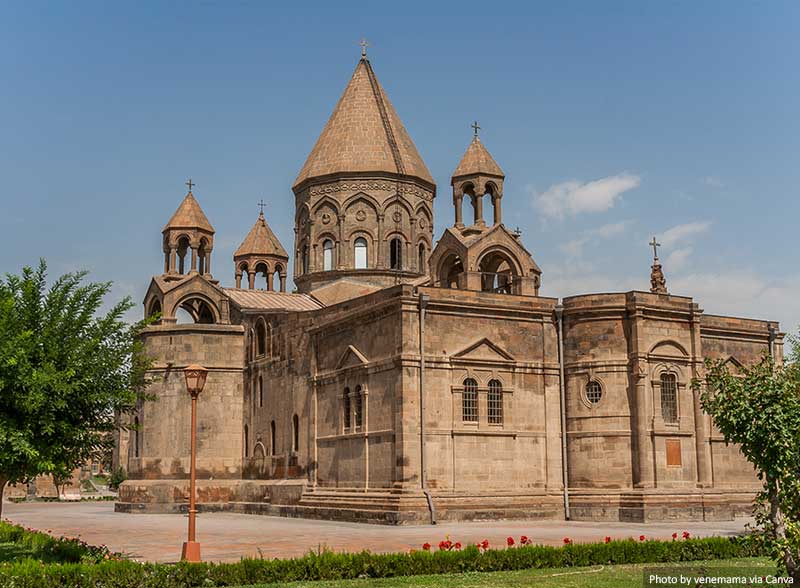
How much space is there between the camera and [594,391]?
30844 millimetres

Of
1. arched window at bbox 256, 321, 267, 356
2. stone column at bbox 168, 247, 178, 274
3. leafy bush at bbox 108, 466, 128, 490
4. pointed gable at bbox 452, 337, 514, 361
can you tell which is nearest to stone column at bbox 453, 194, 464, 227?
pointed gable at bbox 452, 337, 514, 361

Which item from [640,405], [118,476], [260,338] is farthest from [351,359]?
[118,476]

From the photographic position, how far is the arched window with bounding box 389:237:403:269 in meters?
41.8

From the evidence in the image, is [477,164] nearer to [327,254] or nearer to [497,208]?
[497,208]

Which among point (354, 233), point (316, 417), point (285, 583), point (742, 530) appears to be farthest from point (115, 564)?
point (354, 233)

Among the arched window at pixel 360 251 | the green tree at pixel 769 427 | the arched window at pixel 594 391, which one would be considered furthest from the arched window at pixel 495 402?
the green tree at pixel 769 427

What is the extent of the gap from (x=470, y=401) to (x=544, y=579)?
49.9 ft

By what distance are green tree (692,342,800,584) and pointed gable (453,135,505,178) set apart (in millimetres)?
22336

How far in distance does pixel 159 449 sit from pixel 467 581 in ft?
86.2

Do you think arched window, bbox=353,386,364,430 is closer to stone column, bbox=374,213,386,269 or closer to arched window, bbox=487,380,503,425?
arched window, bbox=487,380,503,425

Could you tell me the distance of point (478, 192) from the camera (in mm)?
34438

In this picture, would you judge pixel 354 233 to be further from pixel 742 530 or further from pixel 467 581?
pixel 467 581

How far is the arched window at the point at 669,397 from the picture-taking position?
1206 inches

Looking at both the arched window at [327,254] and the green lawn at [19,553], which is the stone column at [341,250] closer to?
the arched window at [327,254]
